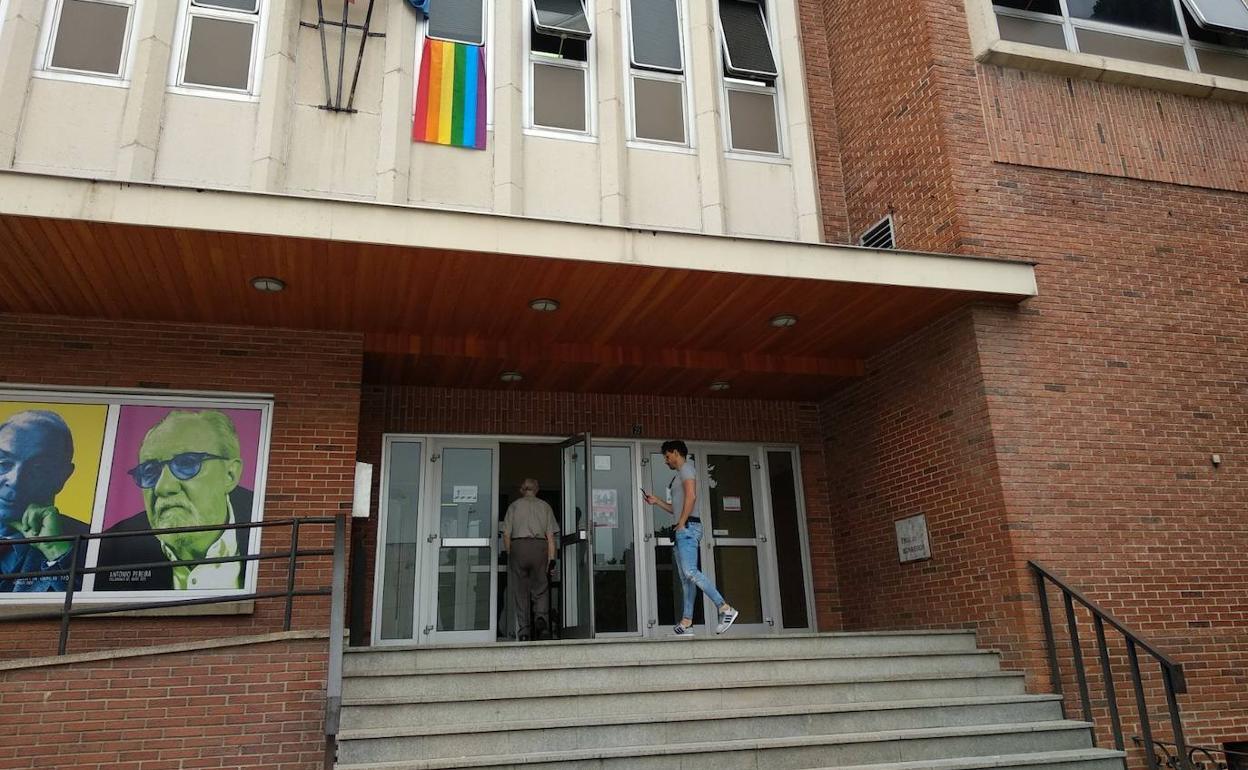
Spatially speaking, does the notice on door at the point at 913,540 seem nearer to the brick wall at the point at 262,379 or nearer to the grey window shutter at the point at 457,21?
the brick wall at the point at 262,379

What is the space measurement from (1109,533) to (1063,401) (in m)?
1.12

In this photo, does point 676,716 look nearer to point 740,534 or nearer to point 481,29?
point 740,534

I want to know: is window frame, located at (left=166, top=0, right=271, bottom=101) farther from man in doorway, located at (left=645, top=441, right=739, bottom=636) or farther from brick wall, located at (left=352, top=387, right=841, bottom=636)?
man in doorway, located at (left=645, top=441, right=739, bottom=636)

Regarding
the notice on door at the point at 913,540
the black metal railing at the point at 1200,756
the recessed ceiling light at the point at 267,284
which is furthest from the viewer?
the notice on door at the point at 913,540

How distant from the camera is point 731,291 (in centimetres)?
772

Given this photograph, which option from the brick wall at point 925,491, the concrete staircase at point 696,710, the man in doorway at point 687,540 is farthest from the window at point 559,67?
the concrete staircase at point 696,710

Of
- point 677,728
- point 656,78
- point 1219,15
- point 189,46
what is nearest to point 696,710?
point 677,728

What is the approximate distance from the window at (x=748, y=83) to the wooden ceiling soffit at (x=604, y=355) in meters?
2.16

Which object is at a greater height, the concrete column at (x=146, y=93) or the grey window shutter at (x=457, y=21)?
the grey window shutter at (x=457, y=21)

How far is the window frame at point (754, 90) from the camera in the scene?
9.50 meters

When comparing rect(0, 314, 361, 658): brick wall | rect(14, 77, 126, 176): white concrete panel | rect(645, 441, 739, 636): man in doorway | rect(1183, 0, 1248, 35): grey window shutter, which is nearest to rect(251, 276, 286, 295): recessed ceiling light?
rect(0, 314, 361, 658): brick wall

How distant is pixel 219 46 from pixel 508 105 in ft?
8.33

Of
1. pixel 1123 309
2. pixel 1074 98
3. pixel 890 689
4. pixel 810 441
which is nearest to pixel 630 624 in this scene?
pixel 810 441

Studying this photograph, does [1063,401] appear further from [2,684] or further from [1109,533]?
[2,684]
